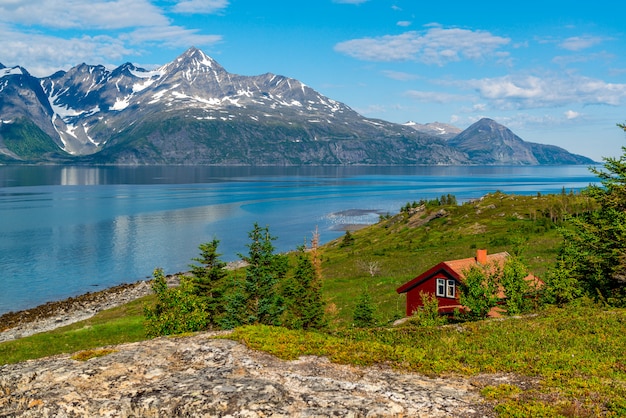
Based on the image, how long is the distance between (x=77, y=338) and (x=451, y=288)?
129ft

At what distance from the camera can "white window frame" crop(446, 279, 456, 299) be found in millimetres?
45344

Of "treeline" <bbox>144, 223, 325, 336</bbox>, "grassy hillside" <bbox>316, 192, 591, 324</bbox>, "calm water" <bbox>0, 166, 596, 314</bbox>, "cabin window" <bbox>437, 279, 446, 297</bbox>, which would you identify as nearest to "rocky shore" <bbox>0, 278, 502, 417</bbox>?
"treeline" <bbox>144, 223, 325, 336</bbox>

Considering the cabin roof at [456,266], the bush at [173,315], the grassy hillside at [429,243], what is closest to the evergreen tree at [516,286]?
the cabin roof at [456,266]

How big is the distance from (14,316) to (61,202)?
144544mm

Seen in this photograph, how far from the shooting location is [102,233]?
134 metres

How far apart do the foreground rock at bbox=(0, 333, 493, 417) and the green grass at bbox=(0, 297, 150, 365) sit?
112ft

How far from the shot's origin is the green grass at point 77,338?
4681 cm

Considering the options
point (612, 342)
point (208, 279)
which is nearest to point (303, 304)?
point (208, 279)

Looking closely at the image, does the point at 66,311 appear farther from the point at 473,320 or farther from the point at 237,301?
the point at 473,320

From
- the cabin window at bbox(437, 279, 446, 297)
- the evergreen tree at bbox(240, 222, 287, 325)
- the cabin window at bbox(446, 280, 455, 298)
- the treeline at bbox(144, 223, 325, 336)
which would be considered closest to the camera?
the treeline at bbox(144, 223, 325, 336)

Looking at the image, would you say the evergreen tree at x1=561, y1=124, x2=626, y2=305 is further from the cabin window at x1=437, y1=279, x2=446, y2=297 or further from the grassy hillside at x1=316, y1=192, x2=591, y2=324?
the grassy hillside at x1=316, y1=192, x2=591, y2=324

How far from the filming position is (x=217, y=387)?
11336mm

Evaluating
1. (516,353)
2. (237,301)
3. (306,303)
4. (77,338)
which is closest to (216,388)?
(516,353)

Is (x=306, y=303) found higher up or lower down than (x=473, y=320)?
lower down
